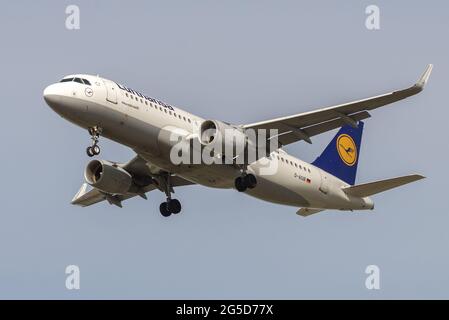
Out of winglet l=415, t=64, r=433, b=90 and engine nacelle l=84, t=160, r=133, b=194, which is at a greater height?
winglet l=415, t=64, r=433, b=90

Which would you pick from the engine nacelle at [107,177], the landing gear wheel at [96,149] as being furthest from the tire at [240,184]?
the landing gear wheel at [96,149]

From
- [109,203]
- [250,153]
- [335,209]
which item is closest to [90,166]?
[109,203]

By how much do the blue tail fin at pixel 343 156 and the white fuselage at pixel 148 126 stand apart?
415cm

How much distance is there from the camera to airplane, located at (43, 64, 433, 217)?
43750 millimetres

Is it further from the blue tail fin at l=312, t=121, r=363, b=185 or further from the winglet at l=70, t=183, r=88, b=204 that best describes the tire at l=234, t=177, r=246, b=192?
the winglet at l=70, t=183, r=88, b=204

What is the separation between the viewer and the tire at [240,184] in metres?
47.2

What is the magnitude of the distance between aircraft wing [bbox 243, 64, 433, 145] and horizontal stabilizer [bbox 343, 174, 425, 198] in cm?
425

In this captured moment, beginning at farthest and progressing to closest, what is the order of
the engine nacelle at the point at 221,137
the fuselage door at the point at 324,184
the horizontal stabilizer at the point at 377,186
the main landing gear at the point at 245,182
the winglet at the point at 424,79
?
the fuselage door at the point at 324,184
the horizontal stabilizer at the point at 377,186
the main landing gear at the point at 245,182
the engine nacelle at the point at 221,137
the winglet at the point at 424,79

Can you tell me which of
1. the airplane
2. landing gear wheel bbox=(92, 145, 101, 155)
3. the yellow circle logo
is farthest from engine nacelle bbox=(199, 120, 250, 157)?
the yellow circle logo

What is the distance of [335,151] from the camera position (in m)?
55.3

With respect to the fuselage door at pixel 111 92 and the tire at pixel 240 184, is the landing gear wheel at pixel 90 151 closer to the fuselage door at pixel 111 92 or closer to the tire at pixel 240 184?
the fuselage door at pixel 111 92

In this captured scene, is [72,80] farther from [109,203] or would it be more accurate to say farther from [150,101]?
[109,203]

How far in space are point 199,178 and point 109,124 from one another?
19.1 feet

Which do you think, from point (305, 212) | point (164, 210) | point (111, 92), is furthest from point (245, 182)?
point (305, 212)
